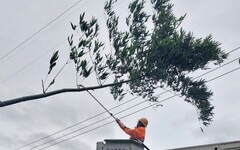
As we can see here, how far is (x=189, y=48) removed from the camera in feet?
52.8

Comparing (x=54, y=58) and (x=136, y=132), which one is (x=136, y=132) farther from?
(x=54, y=58)

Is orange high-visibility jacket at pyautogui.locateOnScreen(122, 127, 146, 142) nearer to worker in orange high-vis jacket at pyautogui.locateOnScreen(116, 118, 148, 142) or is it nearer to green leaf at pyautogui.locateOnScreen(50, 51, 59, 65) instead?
worker in orange high-vis jacket at pyautogui.locateOnScreen(116, 118, 148, 142)

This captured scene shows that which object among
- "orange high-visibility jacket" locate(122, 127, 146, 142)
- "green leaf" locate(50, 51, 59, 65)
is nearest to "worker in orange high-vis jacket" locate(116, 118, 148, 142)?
"orange high-visibility jacket" locate(122, 127, 146, 142)

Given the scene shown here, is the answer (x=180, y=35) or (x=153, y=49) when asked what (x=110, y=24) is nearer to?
(x=153, y=49)

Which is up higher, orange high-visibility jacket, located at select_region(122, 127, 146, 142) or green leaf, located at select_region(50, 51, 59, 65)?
green leaf, located at select_region(50, 51, 59, 65)

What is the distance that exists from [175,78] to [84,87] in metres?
7.09

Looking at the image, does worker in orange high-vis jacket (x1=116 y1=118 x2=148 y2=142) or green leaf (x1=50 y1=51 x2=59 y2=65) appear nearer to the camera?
green leaf (x1=50 y1=51 x2=59 y2=65)

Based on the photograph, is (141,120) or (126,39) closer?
(141,120)

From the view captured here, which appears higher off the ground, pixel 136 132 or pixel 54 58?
pixel 54 58

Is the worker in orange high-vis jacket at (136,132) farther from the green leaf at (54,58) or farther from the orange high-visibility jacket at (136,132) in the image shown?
the green leaf at (54,58)

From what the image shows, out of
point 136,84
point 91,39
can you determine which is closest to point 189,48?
point 136,84

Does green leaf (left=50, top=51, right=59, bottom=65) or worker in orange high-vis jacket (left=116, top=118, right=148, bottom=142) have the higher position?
green leaf (left=50, top=51, right=59, bottom=65)

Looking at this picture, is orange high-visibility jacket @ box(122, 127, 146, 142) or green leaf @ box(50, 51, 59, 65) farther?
orange high-visibility jacket @ box(122, 127, 146, 142)

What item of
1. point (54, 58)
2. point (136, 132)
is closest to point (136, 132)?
point (136, 132)
